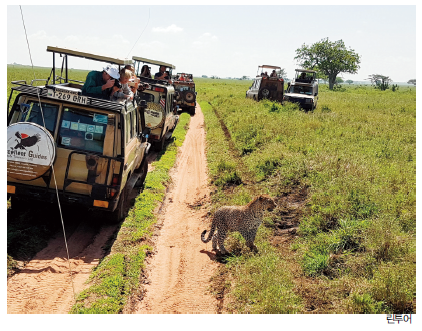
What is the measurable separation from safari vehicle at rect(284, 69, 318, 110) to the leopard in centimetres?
1732

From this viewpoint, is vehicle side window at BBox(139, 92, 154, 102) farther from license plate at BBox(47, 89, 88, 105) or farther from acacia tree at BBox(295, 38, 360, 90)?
acacia tree at BBox(295, 38, 360, 90)

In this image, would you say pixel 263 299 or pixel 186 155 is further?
pixel 186 155

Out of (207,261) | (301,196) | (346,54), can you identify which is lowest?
(207,261)

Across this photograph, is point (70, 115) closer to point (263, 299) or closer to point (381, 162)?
point (263, 299)

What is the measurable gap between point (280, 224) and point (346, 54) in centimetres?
6453

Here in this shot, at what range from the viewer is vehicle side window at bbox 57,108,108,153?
662 cm

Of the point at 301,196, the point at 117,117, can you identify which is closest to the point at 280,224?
the point at 301,196

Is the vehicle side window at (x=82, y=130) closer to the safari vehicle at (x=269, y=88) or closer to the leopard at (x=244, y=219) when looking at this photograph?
the leopard at (x=244, y=219)

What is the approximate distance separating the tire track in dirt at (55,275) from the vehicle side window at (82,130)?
1.57 meters

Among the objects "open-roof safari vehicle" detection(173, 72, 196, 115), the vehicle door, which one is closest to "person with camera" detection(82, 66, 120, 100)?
the vehicle door

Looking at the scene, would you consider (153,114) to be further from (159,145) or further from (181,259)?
(181,259)

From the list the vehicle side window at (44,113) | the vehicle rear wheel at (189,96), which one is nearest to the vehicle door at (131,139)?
the vehicle side window at (44,113)

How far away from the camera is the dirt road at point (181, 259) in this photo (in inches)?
212

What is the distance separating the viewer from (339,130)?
51.1ft
